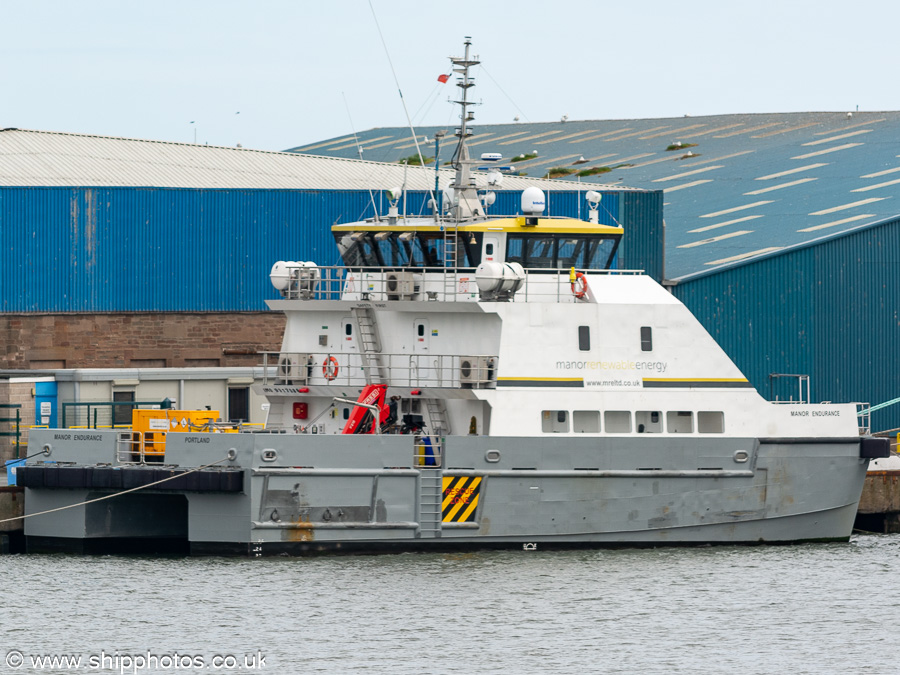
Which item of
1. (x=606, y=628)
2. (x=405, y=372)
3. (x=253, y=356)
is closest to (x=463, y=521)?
(x=405, y=372)

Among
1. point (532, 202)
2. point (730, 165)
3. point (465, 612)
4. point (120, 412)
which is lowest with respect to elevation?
point (465, 612)

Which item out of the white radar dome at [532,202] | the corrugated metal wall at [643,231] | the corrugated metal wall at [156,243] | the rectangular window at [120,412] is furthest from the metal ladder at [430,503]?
the corrugated metal wall at [643,231]

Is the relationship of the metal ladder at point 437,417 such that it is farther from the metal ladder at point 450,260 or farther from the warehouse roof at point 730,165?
the warehouse roof at point 730,165

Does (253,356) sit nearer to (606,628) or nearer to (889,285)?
(889,285)

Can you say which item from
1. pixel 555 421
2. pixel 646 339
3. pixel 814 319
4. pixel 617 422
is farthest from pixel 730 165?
pixel 555 421

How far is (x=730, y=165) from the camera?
46.1 metres

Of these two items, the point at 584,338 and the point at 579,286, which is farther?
the point at 579,286

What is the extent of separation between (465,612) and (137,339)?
1572cm

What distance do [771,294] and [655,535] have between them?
39.6 feet

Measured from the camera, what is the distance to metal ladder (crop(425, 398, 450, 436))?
24.2m

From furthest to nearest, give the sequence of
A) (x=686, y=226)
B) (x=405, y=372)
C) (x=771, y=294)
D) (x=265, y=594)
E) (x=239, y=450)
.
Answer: (x=686, y=226) < (x=771, y=294) < (x=405, y=372) < (x=239, y=450) < (x=265, y=594)

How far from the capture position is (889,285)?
1399 inches

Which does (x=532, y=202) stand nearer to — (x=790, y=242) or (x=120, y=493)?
(x=120, y=493)

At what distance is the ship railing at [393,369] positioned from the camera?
2356 centimetres
